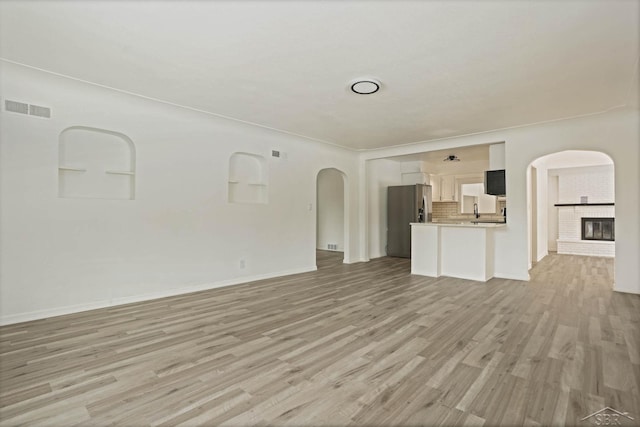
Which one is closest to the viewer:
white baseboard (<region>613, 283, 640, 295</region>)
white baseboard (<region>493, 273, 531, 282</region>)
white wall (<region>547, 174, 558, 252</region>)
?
white baseboard (<region>613, 283, 640, 295</region>)

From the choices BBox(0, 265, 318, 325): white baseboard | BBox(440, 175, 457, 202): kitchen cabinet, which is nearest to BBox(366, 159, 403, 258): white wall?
BBox(440, 175, 457, 202): kitchen cabinet

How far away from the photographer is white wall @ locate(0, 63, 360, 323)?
3350 mm

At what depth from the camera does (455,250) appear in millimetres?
5824

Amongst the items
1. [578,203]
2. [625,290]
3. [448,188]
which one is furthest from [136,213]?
[578,203]

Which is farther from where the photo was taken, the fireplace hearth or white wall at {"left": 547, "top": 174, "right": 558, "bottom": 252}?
white wall at {"left": 547, "top": 174, "right": 558, "bottom": 252}

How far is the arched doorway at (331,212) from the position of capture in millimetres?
9562

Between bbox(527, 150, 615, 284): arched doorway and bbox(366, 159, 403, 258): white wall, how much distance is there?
3.57 metres

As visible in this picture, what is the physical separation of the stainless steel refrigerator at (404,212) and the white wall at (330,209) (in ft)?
5.20

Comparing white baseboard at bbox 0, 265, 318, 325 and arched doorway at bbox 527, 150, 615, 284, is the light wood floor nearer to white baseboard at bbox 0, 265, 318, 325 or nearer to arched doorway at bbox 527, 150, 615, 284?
white baseboard at bbox 0, 265, 318, 325

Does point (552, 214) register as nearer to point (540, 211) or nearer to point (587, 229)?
point (587, 229)

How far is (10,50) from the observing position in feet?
9.60

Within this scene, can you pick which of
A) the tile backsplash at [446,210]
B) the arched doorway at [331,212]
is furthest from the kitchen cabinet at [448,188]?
the arched doorway at [331,212]

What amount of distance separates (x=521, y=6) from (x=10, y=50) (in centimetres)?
429

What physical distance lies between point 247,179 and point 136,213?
75.6 inches
